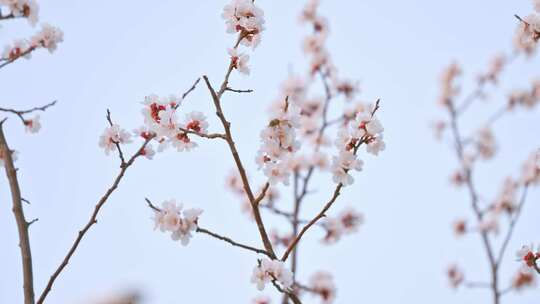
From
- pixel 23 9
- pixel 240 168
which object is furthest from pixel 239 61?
pixel 23 9

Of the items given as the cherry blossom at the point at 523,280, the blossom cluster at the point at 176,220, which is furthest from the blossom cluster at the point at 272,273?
the cherry blossom at the point at 523,280

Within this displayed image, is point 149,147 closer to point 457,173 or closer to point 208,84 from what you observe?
point 208,84

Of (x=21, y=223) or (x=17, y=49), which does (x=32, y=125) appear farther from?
(x=21, y=223)

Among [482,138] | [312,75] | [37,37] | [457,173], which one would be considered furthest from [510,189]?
[37,37]

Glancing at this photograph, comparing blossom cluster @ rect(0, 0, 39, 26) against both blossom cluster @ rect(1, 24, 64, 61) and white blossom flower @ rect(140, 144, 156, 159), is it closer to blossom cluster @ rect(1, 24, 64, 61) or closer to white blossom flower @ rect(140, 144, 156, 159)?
blossom cluster @ rect(1, 24, 64, 61)

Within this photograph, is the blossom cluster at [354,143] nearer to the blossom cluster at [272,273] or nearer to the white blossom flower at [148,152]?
the blossom cluster at [272,273]

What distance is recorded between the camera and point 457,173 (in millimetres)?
6879

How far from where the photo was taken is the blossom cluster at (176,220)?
6.10 ft

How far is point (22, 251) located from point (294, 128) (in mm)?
984

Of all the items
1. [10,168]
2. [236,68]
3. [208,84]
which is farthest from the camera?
[236,68]

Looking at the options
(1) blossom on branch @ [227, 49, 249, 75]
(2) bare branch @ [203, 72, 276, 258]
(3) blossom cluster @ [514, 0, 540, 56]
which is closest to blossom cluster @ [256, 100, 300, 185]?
(2) bare branch @ [203, 72, 276, 258]

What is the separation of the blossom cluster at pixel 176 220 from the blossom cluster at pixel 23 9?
0.92 meters

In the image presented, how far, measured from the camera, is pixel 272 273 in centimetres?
184

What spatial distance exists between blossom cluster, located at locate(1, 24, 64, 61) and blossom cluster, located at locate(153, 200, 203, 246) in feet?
3.21
